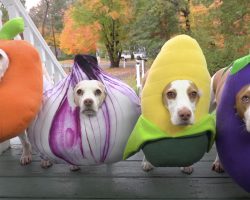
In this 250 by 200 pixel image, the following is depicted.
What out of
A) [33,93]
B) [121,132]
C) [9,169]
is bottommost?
[9,169]

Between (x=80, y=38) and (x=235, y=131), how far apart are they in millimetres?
12806

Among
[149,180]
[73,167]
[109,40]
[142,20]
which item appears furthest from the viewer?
[109,40]

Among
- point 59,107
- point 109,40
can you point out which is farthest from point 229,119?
point 109,40

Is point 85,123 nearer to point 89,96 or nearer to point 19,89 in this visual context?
point 89,96

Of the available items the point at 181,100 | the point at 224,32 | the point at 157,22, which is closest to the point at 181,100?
the point at 181,100

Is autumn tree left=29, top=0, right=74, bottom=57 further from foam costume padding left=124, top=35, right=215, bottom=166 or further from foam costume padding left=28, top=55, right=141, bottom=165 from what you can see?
foam costume padding left=124, top=35, right=215, bottom=166

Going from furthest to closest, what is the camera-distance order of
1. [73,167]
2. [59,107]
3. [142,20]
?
[142,20] < [73,167] < [59,107]

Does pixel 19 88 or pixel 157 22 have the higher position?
pixel 157 22

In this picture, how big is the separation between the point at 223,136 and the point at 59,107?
82 centimetres

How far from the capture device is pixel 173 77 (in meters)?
1.82

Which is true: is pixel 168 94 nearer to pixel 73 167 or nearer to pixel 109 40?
pixel 73 167

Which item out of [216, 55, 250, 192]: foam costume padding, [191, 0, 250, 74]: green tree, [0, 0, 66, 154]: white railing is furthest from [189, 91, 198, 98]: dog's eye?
[191, 0, 250, 74]: green tree

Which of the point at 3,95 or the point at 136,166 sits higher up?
the point at 3,95

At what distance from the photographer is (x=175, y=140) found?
1.81m
